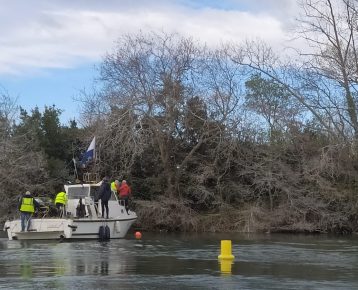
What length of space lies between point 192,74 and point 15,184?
44.2 feet

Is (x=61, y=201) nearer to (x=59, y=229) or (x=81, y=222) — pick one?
(x=81, y=222)

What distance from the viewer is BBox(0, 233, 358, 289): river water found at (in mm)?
13984

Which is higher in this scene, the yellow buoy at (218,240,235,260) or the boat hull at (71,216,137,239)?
the boat hull at (71,216,137,239)

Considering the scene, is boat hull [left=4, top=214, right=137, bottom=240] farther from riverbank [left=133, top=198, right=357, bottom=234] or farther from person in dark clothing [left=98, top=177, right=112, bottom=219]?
riverbank [left=133, top=198, right=357, bottom=234]

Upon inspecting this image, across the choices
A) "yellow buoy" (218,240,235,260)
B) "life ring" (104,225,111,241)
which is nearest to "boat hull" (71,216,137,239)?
"life ring" (104,225,111,241)

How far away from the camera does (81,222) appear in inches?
1054

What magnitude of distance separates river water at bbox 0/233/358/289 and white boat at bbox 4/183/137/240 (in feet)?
2.78

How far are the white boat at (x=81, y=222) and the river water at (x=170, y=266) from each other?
0.85 m

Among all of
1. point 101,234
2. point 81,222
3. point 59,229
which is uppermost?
point 81,222

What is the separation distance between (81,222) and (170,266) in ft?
33.3

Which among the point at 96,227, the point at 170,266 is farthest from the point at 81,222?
the point at 170,266

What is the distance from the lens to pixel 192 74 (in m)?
38.0

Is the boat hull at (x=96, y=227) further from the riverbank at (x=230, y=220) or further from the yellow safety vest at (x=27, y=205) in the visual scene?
the riverbank at (x=230, y=220)

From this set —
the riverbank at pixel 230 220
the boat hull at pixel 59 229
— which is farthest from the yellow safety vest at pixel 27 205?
the riverbank at pixel 230 220
